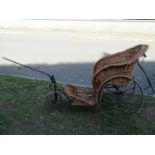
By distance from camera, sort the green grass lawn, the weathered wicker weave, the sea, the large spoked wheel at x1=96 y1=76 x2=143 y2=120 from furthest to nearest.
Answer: the sea, the large spoked wheel at x1=96 y1=76 x2=143 y2=120, the weathered wicker weave, the green grass lawn

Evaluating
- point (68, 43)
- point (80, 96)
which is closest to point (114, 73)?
point (80, 96)

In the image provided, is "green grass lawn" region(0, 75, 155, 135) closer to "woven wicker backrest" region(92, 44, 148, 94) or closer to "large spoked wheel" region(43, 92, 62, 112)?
"large spoked wheel" region(43, 92, 62, 112)

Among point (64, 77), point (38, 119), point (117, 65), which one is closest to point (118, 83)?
point (117, 65)

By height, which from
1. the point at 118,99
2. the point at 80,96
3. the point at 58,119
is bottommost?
the point at 58,119

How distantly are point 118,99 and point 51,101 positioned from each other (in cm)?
121

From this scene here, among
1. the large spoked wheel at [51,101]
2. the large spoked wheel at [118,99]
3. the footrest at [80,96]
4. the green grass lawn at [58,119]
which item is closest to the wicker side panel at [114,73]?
the large spoked wheel at [118,99]

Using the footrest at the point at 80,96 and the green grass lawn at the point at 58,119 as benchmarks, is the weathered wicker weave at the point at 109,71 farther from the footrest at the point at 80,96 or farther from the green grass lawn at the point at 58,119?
the green grass lawn at the point at 58,119

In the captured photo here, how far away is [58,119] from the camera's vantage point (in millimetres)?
6070

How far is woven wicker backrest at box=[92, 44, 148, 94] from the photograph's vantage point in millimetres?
5805

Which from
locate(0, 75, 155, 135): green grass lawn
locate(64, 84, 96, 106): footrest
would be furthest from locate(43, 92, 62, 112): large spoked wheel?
locate(64, 84, 96, 106): footrest

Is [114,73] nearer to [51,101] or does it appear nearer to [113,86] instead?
[113,86]

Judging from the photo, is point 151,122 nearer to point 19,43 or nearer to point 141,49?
point 141,49

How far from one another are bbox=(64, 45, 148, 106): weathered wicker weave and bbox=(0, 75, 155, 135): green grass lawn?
257 mm

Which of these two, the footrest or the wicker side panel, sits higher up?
the wicker side panel
